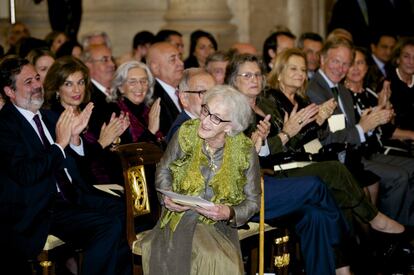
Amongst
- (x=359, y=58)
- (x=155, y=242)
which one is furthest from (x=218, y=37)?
(x=155, y=242)

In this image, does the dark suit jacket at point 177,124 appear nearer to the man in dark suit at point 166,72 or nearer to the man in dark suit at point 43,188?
the man in dark suit at point 43,188

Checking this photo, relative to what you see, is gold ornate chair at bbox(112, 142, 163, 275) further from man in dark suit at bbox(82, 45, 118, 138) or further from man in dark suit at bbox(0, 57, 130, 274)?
man in dark suit at bbox(82, 45, 118, 138)

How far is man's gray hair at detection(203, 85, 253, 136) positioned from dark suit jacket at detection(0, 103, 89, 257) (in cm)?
102

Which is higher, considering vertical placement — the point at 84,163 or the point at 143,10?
the point at 143,10

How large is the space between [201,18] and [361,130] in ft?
14.1

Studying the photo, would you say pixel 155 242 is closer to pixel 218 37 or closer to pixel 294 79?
pixel 294 79

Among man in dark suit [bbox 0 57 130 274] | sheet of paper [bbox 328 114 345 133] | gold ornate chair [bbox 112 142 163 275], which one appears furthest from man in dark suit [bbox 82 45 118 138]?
sheet of paper [bbox 328 114 345 133]

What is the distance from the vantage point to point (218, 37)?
11867 millimetres

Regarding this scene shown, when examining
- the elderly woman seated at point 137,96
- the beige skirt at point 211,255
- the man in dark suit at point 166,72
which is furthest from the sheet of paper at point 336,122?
the beige skirt at point 211,255

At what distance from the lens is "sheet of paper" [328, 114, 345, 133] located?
792 cm

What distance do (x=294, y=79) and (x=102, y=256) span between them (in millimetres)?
2313

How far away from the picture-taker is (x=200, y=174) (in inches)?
217

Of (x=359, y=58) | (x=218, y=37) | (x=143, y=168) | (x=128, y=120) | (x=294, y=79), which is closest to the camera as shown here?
(x=143, y=168)

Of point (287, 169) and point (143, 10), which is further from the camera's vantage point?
point (143, 10)
